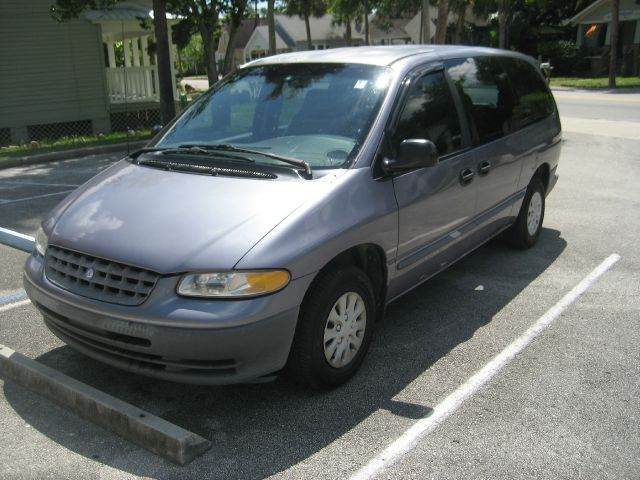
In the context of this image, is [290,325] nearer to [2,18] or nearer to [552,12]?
[2,18]

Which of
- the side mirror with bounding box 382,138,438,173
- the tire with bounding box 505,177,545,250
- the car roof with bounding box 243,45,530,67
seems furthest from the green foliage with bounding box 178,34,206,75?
the side mirror with bounding box 382,138,438,173

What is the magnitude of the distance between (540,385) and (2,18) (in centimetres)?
1629

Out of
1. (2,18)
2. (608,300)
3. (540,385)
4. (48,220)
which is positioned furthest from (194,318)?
(2,18)

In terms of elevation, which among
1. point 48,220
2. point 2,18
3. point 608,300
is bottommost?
point 608,300

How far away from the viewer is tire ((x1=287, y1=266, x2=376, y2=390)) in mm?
3658

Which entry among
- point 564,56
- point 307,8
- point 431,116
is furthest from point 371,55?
point 307,8

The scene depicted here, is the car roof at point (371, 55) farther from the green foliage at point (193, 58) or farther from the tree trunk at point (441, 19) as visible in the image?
the green foliage at point (193, 58)

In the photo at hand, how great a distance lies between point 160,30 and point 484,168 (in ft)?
37.6

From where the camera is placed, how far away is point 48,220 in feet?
13.8

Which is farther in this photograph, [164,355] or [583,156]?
[583,156]

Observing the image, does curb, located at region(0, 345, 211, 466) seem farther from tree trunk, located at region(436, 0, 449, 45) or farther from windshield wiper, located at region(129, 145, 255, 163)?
tree trunk, located at region(436, 0, 449, 45)

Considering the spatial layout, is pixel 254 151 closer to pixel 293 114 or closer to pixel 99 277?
pixel 293 114

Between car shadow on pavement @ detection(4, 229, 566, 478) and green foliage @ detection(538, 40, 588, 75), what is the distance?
42511 millimetres

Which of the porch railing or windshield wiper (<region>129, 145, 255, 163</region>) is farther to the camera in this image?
the porch railing
